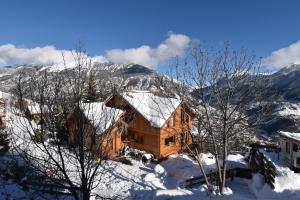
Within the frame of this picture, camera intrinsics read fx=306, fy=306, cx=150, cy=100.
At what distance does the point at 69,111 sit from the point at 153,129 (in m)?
27.1

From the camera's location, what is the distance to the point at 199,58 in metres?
20.3

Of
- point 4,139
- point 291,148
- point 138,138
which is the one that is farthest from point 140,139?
point 291,148

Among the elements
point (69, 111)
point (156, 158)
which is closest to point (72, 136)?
point (69, 111)

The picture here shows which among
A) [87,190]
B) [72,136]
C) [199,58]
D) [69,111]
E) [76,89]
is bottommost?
[87,190]

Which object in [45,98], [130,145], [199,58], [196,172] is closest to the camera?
[45,98]

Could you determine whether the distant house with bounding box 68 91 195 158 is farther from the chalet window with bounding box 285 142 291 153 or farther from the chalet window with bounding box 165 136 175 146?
the chalet window with bounding box 285 142 291 153

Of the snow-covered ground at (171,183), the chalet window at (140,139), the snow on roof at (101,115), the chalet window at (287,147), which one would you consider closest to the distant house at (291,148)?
the chalet window at (287,147)

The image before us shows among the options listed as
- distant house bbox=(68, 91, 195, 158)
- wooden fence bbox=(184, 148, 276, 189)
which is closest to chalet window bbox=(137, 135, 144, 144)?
distant house bbox=(68, 91, 195, 158)

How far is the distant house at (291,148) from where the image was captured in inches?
1192

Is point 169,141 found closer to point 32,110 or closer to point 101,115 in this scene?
point 101,115

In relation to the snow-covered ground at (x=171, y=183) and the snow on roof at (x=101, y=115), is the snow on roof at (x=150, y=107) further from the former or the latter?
the snow on roof at (x=101, y=115)

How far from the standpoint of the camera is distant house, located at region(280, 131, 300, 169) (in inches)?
1192

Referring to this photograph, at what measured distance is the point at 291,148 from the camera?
31.1 meters

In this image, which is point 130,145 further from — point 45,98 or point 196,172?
point 45,98
